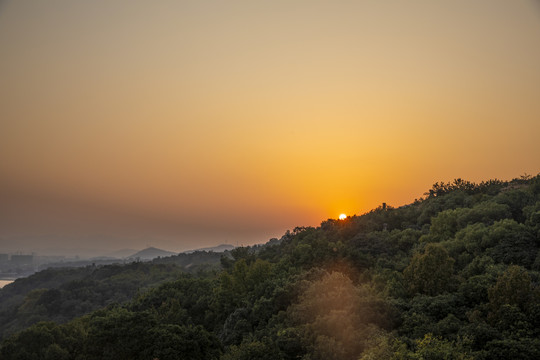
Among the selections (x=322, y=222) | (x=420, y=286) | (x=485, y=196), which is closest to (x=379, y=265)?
(x=420, y=286)

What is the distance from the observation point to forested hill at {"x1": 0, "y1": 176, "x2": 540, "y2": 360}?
63.3 feet

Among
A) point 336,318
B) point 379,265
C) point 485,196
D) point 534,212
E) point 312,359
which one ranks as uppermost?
point 485,196

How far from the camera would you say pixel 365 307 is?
73.6 feet

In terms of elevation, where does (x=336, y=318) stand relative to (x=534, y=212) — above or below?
below

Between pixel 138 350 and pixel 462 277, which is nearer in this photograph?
pixel 138 350

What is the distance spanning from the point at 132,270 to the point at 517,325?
108435mm

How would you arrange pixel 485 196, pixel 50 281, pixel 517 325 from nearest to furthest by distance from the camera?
pixel 517 325
pixel 485 196
pixel 50 281

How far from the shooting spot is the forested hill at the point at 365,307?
19.3m

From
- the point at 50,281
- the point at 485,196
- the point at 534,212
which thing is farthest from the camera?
the point at 50,281

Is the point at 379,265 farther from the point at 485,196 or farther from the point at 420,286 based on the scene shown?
the point at 485,196

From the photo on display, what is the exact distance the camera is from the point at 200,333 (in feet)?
80.0

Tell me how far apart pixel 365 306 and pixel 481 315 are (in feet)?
19.9

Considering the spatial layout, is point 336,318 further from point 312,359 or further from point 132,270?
point 132,270

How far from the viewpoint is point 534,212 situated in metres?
32.4
